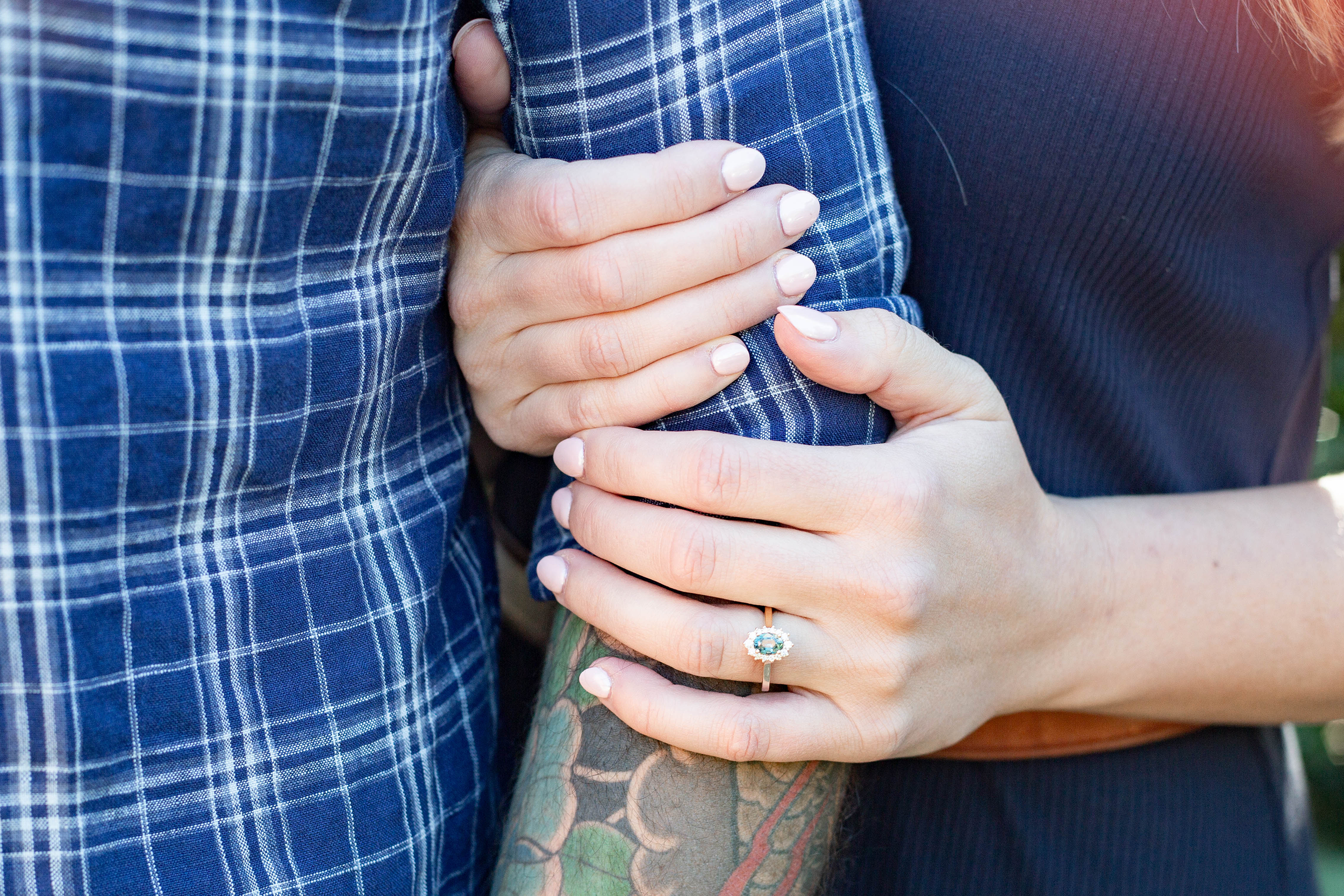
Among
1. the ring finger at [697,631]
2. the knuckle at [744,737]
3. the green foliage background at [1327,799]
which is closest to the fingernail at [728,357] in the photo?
the ring finger at [697,631]

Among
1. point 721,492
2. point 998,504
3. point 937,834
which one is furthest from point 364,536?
point 937,834

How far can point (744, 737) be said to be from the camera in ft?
2.75

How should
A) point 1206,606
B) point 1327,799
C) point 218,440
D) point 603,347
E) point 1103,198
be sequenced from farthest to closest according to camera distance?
point 1327,799, point 1206,606, point 1103,198, point 603,347, point 218,440

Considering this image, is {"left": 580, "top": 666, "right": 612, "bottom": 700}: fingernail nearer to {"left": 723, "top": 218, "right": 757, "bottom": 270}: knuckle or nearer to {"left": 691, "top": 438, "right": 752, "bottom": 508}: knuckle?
{"left": 691, "top": 438, "right": 752, "bottom": 508}: knuckle

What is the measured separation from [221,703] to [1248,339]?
4.05 ft

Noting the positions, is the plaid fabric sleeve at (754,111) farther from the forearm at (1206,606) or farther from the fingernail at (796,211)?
the forearm at (1206,606)

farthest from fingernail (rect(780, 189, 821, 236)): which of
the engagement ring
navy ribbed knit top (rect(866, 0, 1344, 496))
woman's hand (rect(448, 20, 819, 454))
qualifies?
the engagement ring

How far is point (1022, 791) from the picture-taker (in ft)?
3.66

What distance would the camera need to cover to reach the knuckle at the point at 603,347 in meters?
0.85

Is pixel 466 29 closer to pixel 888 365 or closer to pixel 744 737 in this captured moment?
pixel 888 365

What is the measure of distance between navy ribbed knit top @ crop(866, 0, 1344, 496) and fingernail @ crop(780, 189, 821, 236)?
0.24 meters

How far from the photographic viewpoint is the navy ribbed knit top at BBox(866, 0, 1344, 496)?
973 mm

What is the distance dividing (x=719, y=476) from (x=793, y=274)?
205 millimetres

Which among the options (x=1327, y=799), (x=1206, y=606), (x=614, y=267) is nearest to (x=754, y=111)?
(x=614, y=267)
